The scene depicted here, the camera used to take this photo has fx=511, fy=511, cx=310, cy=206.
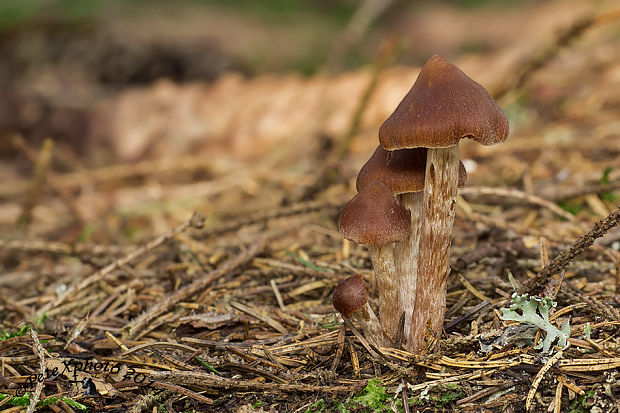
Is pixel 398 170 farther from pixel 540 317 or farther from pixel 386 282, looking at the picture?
pixel 540 317

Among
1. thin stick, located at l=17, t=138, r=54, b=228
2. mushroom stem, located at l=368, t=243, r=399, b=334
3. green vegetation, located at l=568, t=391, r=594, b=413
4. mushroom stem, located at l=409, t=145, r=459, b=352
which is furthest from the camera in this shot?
thin stick, located at l=17, t=138, r=54, b=228

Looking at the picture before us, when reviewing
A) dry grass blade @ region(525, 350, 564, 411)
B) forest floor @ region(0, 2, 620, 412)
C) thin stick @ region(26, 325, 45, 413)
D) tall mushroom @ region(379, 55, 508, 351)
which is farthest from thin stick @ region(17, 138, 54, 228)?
dry grass blade @ region(525, 350, 564, 411)

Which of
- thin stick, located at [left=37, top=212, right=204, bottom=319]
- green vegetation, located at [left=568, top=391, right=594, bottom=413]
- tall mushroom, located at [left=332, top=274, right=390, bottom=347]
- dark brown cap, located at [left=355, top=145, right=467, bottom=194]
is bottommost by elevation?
thin stick, located at [left=37, top=212, right=204, bottom=319]

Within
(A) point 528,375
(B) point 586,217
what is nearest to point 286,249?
(A) point 528,375

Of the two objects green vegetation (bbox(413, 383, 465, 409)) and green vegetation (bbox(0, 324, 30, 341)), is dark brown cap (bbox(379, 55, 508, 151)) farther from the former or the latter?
green vegetation (bbox(0, 324, 30, 341))

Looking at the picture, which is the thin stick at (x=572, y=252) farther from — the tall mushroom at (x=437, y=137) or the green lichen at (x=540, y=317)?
the tall mushroom at (x=437, y=137)

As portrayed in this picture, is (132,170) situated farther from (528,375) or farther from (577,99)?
(577,99)
